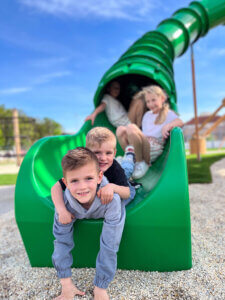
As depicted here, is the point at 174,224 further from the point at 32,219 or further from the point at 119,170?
the point at 32,219

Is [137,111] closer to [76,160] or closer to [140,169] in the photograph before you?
[140,169]

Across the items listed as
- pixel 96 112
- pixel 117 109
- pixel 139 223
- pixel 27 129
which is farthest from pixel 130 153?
pixel 27 129

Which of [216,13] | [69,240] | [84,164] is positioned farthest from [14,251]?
[216,13]

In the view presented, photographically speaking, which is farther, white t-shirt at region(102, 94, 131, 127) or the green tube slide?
white t-shirt at region(102, 94, 131, 127)

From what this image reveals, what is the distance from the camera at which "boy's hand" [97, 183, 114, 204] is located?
1.16m

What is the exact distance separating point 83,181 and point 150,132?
1.48 metres

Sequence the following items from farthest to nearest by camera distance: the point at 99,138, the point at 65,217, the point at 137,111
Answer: the point at 137,111 → the point at 99,138 → the point at 65,217

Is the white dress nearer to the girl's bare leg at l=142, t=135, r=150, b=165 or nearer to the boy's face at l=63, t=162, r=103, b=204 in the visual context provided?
the girl's bare leg at l=142, t=135, r=150, b=165

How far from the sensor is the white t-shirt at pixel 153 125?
2.36 metres

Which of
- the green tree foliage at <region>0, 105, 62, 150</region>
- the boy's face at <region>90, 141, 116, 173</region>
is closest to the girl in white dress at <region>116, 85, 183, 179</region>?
the boy's face at <region>90, 141, 116, 173</region>

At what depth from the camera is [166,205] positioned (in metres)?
1.25

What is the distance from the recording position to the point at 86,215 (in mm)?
1252

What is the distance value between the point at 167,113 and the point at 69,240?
159 cm

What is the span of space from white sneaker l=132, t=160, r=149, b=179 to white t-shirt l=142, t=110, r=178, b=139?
1.23ft
